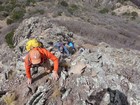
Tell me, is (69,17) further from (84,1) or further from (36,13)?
(84,1)

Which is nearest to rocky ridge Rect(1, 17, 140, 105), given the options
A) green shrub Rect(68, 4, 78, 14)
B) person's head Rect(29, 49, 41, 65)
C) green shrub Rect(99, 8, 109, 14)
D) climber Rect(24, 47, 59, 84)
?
climber Rect(24, 47, 59, 84)

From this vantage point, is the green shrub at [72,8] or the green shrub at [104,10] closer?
the green shrub at [72,8]

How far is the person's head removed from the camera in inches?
390

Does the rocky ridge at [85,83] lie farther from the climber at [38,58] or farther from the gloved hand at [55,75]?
the climber at [38,58]

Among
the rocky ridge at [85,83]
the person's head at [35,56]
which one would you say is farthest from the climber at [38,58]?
the rocky ridge at [85,83]

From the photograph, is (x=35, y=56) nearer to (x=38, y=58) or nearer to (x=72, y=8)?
(x=38, y=58)

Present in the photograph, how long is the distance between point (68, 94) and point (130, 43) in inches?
1256

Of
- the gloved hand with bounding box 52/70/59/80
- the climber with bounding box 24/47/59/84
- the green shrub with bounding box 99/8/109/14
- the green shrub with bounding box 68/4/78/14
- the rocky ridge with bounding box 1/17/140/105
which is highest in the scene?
the climber with bounding box 24/47/59/84

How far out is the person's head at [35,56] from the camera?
991 cm

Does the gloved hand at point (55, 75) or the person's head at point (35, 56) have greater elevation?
the person's head at point (35, 56)

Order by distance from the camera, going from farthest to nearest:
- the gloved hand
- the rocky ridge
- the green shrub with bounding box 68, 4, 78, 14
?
1. the green shrub with bounding box 68, 4, 78, 14
2. the gloved hand
3. the rocky ridge

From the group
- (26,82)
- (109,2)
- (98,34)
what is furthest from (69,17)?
(26,82)

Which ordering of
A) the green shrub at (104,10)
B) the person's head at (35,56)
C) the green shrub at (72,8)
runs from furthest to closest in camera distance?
the green shrub at (104,10), the green shrub at (72,8), the person's head at (35,56)

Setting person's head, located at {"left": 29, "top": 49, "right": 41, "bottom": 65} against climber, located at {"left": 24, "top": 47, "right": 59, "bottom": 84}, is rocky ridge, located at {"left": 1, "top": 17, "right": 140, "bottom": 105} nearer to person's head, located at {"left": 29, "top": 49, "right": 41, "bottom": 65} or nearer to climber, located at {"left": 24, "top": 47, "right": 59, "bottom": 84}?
climber, located at {"left": 24, "top": 47, "right": 59, "bottom": 84}
